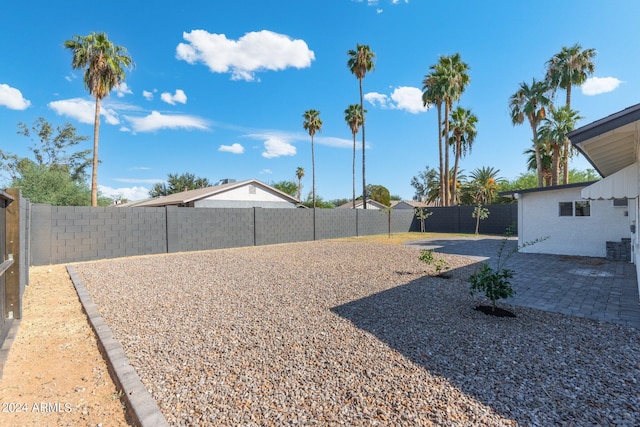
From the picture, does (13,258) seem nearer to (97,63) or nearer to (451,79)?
(97,63)

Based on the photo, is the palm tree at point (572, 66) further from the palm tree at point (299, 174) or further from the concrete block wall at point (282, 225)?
the palm tree at point (299, 174)

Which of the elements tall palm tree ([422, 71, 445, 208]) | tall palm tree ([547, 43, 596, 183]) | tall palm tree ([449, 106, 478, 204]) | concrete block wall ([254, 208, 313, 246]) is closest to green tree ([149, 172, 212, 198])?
concrete block wall ([254, 208, 313, 246])

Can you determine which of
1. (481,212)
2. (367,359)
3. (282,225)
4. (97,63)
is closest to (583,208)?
(481,212)

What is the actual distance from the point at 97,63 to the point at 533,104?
86.2 ft

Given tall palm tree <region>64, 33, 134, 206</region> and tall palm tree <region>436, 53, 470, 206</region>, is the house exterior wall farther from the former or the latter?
tall palm tree <region>64, 33, 134, 206</region>

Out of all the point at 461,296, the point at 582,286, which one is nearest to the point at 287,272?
the point at 461,296

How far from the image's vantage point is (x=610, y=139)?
483 centimetres

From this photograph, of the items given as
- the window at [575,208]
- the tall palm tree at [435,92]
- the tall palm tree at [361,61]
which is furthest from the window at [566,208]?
the tall palm tree at [435,92]

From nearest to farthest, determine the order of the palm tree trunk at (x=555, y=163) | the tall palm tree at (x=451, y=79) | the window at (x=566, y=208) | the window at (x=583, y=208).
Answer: the window at (x=583, y=208) < the window at (x=566, y=208) < the palm tree trunk at (x=555, y=163) < the tall palm tree at (x=451, y=79)

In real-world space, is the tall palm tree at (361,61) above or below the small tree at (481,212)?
above

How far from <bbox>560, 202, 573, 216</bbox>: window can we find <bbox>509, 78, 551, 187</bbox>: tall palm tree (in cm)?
1273

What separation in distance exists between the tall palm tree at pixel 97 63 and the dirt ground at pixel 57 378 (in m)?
12.6

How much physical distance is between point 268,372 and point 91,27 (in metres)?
17.6

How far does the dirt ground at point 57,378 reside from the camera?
7.14ft
